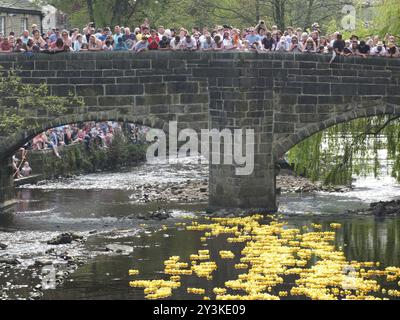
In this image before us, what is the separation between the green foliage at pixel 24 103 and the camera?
4453 cm

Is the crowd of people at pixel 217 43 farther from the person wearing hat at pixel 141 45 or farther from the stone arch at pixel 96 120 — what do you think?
the stone arch at pixel 96 120

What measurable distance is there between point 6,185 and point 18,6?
2488cm

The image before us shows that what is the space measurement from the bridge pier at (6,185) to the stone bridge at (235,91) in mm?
3558

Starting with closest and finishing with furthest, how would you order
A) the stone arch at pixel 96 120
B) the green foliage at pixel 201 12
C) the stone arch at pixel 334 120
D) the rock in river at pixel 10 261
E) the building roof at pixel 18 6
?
the rock in river at pixel 10 261 → the stone arch at pixel 334 120 → the stone arch at pixel 96 120 → the green foliage at pixel 201 12 → the building roof at pixel 18 6

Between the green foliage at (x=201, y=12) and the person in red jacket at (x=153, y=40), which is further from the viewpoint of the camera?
the green foliage at (x=201, y=12)

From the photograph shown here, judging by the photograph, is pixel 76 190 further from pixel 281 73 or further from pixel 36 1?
pixel 36 1

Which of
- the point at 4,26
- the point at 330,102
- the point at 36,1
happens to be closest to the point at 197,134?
the point at 330,102

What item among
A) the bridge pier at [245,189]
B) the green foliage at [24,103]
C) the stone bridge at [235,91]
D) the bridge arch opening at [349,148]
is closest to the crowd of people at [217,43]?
the stone bridge at [235,91]

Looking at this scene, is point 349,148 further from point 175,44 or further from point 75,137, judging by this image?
point 75,137

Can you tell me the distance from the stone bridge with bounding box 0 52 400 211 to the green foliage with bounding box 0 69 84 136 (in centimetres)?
25

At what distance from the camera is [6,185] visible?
158 feet

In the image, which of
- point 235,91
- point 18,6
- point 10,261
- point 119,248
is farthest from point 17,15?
point 10,261

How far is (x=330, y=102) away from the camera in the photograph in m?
44.6

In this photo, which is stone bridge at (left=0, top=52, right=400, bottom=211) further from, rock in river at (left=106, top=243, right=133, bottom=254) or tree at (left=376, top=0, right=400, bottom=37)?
rock in river at (left=106, top=243, right=133, bottom=254)
